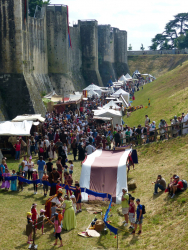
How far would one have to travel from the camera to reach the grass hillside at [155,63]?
231 feet

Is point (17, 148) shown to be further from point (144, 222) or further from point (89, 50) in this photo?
point (89, 50)

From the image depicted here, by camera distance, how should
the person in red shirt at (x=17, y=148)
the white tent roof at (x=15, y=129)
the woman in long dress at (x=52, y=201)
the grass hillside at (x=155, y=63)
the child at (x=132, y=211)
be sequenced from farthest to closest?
the grass hillside at (x=155, y=63), the white tent roof at (x=15, y=129), the person in red shirt at (x=17, y=148), the woman in long dress at (x=52, y=201), the child at (x=132, y=211)

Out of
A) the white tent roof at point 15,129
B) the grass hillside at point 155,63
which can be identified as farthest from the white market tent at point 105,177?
the grass hillside at point 155,63

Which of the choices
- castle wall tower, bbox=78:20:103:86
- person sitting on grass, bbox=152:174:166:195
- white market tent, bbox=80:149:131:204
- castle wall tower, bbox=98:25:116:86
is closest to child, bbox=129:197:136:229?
white market tent, bbox=80:149:131:204

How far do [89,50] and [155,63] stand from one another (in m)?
23.9

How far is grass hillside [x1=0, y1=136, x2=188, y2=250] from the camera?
9.69m

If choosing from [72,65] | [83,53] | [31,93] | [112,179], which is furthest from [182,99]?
[83,53]

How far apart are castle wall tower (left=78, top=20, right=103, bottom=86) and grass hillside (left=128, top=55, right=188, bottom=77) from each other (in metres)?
19.7

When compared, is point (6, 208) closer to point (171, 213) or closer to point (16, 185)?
point (16, 185)

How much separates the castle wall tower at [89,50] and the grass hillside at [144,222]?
39.1 m

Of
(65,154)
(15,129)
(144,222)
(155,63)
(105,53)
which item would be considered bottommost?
(144,222)

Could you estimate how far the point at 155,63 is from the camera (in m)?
73.4

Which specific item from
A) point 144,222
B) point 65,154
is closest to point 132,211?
point 144,222

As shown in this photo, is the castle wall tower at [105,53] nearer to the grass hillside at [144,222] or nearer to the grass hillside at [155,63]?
the grass hillside at [155,63]
